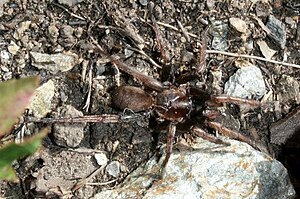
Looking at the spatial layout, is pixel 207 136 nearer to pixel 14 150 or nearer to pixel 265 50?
pixel 265 50

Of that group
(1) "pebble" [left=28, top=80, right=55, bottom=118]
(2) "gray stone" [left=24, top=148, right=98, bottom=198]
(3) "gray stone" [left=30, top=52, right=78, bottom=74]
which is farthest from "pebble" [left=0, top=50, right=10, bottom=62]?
(2) "gray stone" [left=24, top=148, right=98, bottom=198]

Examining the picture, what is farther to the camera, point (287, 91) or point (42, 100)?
point (287, 91)

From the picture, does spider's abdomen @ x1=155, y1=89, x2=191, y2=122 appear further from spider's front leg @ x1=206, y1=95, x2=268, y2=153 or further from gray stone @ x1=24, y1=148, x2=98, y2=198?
gray stone @ x1=24, y1=148, x2=98, y2=198

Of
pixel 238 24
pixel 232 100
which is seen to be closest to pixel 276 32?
pixel 238 24

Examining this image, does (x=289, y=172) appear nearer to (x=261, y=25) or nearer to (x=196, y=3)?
(x=261, y=25)

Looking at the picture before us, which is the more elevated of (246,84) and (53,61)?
(53,61)

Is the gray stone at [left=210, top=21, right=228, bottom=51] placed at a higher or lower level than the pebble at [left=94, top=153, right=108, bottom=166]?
higher

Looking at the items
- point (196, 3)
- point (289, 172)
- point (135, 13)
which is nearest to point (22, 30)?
point (135, 13)

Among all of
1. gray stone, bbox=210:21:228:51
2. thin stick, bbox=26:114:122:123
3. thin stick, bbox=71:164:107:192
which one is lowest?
thin stick, bbox=71:164:107:192
